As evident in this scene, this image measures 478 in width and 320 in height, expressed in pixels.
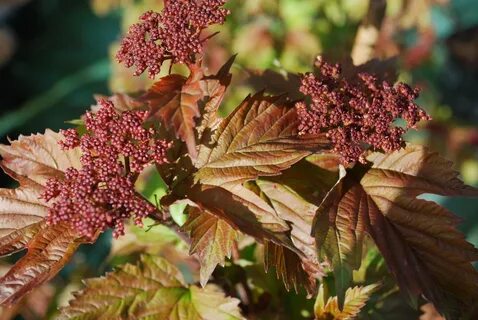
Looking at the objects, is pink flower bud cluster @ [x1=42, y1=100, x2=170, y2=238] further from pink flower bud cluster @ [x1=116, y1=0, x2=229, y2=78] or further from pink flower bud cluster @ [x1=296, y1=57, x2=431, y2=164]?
pink flower bud cluster @ [x1=296, y1=57, x2=431, y2=164]

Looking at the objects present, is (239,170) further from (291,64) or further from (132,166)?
(291,64)

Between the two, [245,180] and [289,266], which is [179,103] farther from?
[289,266]

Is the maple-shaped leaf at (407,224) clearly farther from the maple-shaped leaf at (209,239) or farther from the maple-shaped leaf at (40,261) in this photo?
the maple-shaped leaf at (40,261)

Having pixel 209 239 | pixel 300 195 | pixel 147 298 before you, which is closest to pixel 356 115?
pixel 300 195

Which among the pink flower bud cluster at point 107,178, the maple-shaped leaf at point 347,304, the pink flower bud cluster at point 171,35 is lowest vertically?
the maple-shaped leaf at point 347,304

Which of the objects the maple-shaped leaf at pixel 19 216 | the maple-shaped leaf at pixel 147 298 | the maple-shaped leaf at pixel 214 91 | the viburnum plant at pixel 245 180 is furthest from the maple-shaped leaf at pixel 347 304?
the maple-shaped leaf at pixel 19 216

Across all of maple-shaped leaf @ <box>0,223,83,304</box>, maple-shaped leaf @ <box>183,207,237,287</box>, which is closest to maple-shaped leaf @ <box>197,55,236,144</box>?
maple-shaped leaf @ <box>183,207,237,287</box>
